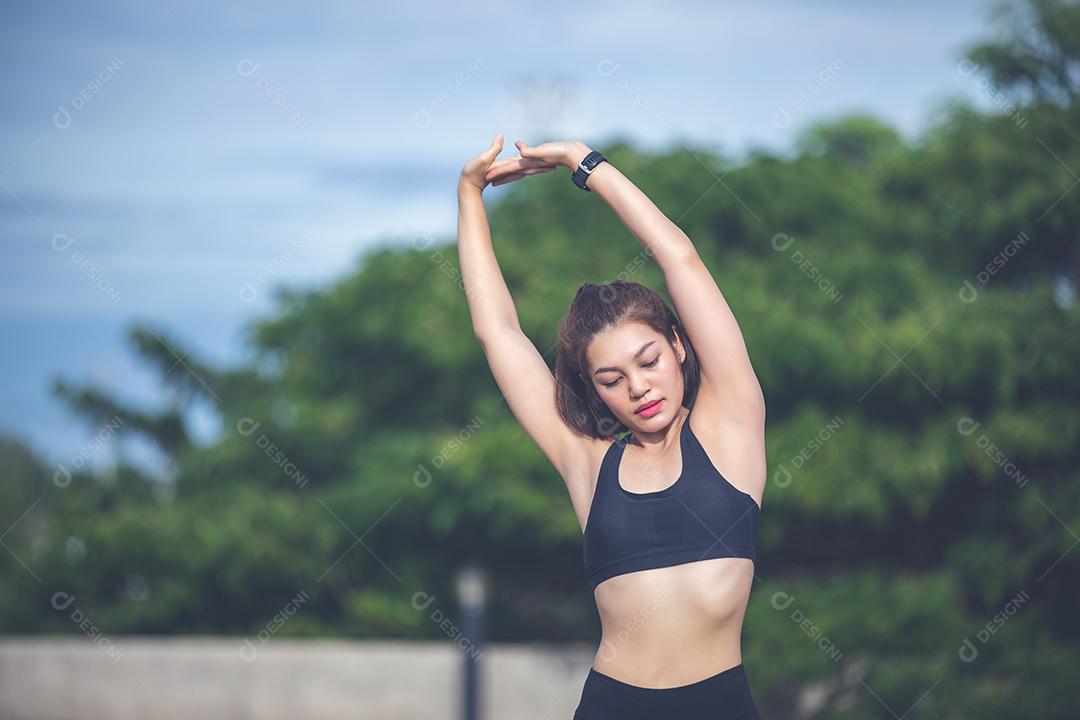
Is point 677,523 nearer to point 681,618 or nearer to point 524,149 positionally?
point 681,618

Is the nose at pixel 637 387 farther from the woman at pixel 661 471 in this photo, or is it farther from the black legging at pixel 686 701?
the black legging at pixel 686 701

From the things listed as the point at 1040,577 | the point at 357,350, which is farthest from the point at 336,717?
the point at 1040,577

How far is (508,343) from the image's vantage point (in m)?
2.77

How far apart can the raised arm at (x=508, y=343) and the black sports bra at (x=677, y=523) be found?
0.15 m

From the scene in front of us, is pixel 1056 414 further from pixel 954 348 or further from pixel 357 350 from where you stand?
pixel 357 350

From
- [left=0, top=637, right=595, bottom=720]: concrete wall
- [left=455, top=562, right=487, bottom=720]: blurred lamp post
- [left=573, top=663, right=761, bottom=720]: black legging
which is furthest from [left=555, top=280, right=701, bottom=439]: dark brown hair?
[left=0, top=637, right=595, bottom=720]: concrete wall

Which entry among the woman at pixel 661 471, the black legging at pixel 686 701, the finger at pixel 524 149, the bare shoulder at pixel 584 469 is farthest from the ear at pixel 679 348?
the black legging at pixel 686 701

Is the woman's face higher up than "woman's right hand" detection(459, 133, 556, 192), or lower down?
lower down

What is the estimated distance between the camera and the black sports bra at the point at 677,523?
95.0 inches

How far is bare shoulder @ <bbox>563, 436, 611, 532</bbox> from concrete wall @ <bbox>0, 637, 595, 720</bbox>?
8.62 meters

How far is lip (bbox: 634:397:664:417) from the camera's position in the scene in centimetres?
249

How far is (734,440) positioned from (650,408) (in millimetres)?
181

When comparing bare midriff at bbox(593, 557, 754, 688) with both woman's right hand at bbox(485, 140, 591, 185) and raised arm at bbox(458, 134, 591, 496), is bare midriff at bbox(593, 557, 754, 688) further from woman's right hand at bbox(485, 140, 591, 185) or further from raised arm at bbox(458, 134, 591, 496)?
woman's right hand at bbox(485, 140, 591, 185)

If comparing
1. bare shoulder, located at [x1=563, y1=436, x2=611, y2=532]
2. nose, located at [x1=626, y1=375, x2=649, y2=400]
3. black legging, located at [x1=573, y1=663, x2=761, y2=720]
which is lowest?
black legging, located at [x1=573, y1=663, x2=761, y2=720]
